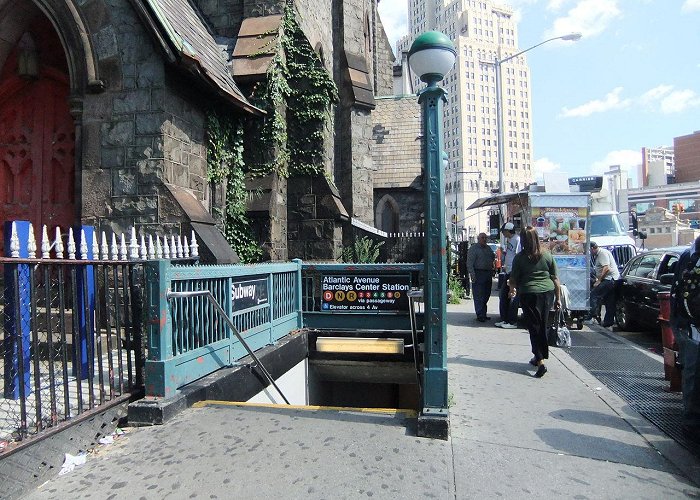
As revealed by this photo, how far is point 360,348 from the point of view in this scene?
6.89m

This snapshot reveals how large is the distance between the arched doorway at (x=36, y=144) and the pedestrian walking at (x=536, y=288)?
6.61 metres

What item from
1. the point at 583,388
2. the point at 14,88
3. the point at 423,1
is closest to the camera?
the point at 583,388

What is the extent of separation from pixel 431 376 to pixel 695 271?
7.49 feet

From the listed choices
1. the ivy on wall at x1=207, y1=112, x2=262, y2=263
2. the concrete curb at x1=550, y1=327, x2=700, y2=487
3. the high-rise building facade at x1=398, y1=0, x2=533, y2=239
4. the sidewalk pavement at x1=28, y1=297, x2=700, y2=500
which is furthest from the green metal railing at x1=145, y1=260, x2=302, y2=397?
the high-rise building facade at x1=398, y1=0, x2=533, y2=239

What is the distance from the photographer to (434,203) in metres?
4.20

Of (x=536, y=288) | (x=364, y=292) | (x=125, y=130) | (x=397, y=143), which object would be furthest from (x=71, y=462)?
(x=397, y=143)

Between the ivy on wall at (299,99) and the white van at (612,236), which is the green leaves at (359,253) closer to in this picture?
the ivy on wall at (299,99)

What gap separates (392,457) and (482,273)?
22.7 feet

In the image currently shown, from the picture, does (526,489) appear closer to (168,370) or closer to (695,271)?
(695,271)

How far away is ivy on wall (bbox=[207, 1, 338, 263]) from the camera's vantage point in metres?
9.09

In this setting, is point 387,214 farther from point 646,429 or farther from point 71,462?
point 71,462

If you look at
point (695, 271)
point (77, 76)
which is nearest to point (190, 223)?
point (77, 76)

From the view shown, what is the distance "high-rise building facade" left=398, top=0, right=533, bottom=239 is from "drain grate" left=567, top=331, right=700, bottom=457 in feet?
272

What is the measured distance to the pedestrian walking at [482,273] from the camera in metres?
9.84
